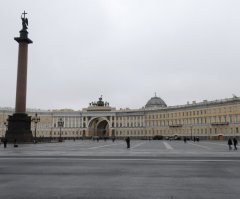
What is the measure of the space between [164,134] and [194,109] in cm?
2180

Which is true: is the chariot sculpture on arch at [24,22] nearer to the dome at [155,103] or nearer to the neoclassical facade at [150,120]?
the neoclassical facade at [150,120]

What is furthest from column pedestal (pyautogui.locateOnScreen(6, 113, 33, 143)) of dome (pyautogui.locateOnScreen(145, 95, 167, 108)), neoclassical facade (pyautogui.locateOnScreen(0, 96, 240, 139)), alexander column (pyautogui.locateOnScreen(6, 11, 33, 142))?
dome (pyautogui.locateOnScreen(145, 95, 167, 108))

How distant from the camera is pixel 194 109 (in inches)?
4579

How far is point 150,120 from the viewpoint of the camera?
143125 millimetres

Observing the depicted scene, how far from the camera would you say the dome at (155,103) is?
162425 millimetres

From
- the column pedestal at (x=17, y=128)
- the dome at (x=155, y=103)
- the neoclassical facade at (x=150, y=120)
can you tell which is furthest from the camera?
the dome at (x=155, y=103)

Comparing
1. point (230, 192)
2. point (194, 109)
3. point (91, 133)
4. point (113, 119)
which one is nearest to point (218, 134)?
point (194, 109)

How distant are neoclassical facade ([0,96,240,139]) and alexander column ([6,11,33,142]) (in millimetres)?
52333

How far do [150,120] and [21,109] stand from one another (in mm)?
95525

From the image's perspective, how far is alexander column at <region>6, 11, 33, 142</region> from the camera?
5181 cm

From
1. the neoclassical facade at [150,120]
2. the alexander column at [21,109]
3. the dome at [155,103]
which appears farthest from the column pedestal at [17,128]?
the dome at [155,103]

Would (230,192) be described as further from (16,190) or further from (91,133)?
(91,133)

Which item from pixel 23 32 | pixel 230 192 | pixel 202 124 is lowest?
pixel 230 192

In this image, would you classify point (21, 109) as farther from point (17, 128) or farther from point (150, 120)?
point (150, 120)
